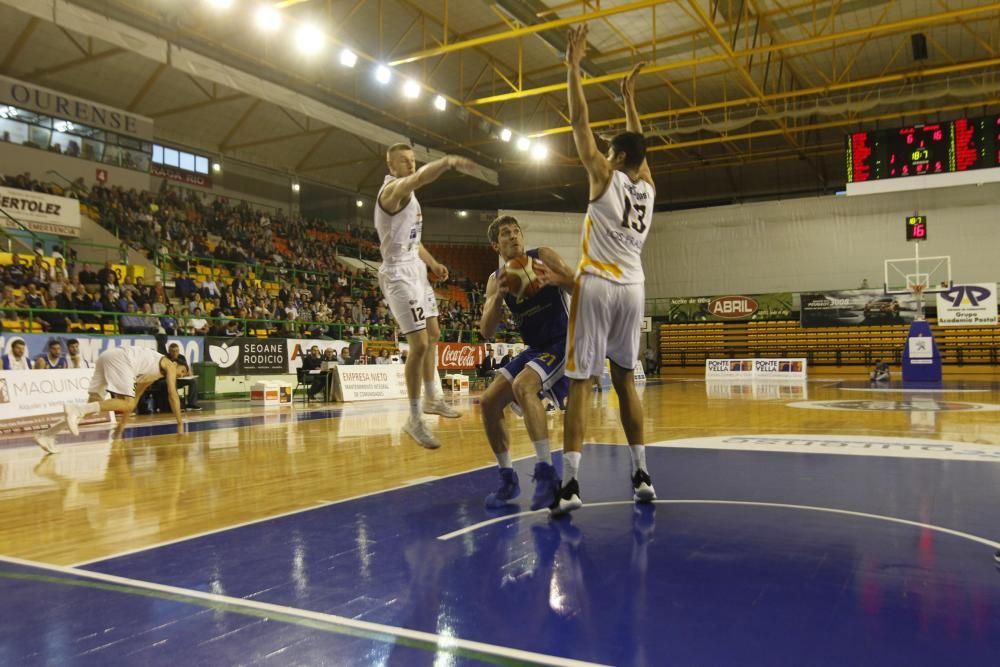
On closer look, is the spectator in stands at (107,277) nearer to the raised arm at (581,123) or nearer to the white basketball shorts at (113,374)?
the white basketball shorts at (113,374)

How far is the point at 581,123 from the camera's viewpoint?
3.86 m

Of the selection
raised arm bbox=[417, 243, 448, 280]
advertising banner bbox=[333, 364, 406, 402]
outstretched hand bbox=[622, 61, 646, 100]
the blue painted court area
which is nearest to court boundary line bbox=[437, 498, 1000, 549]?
the blue painted court area

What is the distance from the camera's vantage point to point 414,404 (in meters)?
5.38

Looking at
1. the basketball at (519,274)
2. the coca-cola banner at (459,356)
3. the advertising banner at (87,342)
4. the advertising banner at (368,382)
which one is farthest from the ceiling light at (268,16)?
the basketball at (519,274)

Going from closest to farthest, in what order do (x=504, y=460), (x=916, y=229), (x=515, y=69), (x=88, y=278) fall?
(x=504, y=460) → (x=88, y=278) → (x=515, y=69) → (x=916, y=229)

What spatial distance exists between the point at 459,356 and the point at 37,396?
12.5 m

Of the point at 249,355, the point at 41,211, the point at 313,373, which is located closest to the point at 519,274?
the point at 313,373

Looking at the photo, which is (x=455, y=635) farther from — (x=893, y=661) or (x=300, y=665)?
(x=893, y=661)

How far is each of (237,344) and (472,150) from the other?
13.4m

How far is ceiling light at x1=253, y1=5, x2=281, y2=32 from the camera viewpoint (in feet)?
43.1

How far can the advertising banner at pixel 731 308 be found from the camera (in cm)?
2970

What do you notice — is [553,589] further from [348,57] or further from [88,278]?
[88,278]

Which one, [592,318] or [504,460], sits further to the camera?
[504,460]

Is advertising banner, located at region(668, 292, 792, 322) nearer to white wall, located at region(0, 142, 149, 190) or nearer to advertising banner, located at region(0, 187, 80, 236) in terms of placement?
white wall, located at region(0, 142, 149, 190)
